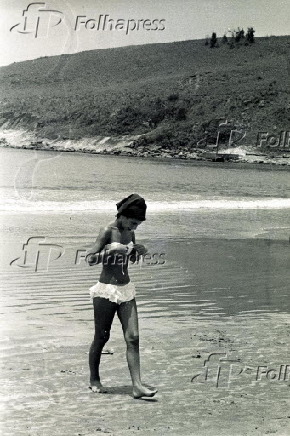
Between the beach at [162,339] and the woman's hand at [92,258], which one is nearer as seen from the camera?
the beach at [162,339]

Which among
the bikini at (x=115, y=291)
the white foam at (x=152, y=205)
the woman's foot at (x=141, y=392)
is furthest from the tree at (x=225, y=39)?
the woman's foot at (x=141, y=392)

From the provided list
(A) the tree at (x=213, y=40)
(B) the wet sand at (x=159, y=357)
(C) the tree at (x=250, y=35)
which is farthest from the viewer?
(A) the tree at (x=213, y=40)

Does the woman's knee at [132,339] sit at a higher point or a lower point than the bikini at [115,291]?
lower

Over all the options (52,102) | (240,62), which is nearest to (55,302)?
(52,102)

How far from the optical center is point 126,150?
→ 10656 cm

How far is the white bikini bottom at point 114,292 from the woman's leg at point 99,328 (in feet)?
0.12

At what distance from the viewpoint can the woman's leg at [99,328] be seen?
586cm

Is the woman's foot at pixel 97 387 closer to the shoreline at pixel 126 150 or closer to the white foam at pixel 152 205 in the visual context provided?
the white foam at pixel 152 205

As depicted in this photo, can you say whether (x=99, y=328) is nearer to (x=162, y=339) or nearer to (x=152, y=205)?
(x=162, y=339)

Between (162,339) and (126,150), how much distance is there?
9958cm

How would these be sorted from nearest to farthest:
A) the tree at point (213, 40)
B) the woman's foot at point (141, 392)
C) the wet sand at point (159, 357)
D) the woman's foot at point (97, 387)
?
1. the wet sand at point (159, 357)
2. the woman's foot at point (141, 392)
3. the woman's foot at point (97, 387)
4. the tree at point (213, 40)

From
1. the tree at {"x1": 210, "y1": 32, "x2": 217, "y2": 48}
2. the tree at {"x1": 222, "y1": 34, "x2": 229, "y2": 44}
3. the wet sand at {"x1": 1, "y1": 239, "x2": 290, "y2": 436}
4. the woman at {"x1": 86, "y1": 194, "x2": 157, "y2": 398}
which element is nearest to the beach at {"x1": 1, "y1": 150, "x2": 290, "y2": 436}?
the wet sand at {"x1": 1, "y1": 239, "x2": 290, "y2": 436}

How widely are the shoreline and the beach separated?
75802 millimetres

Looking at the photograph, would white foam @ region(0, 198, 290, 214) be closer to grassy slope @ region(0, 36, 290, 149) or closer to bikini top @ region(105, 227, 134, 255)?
bikini top @ region(105, 227, 134, 255)
